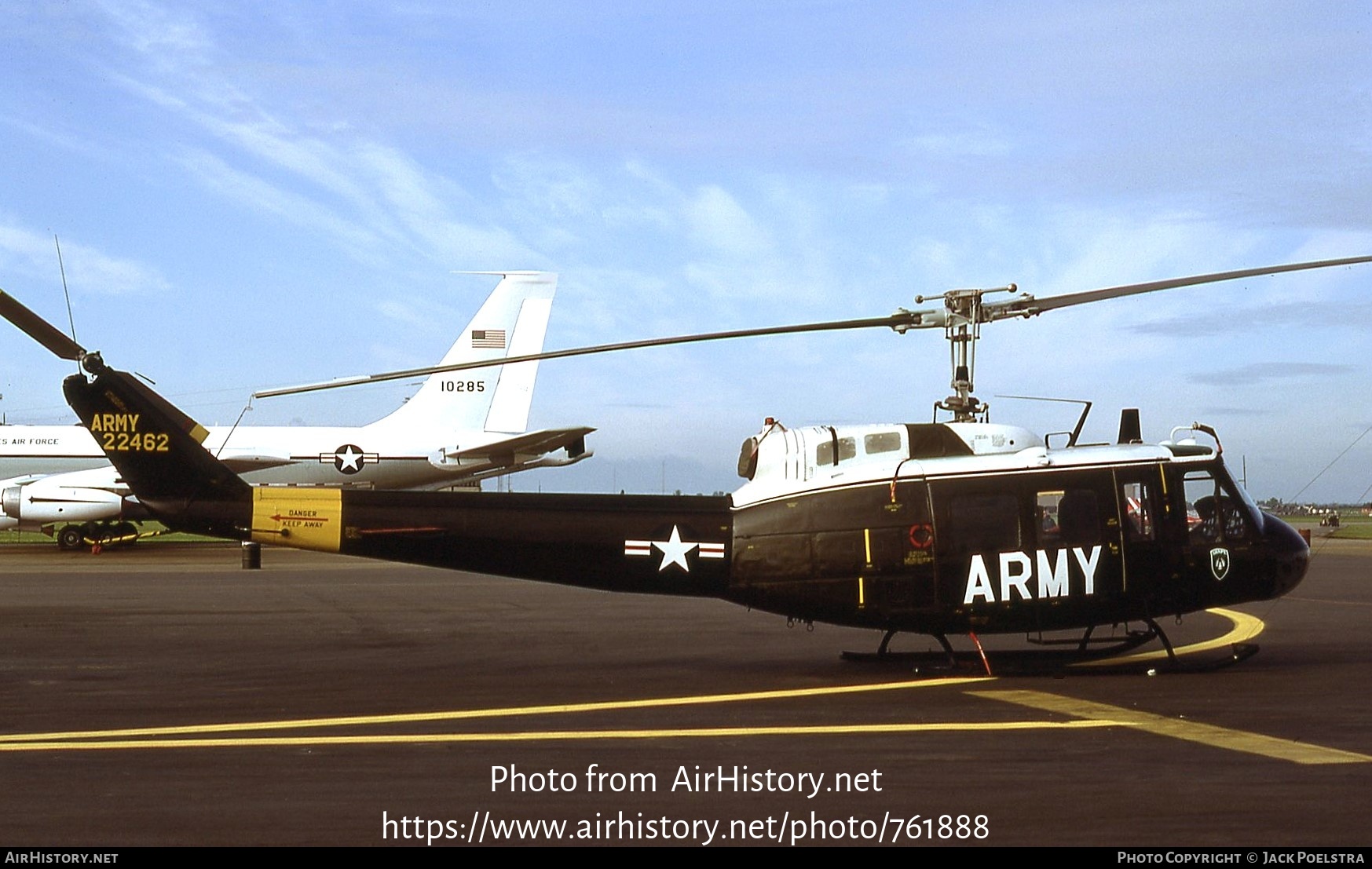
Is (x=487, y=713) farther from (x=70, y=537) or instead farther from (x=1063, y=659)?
(x=70, y=537)

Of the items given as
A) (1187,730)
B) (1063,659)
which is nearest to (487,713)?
(1187,730)

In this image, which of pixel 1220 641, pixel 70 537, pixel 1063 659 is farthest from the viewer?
pixel 70 537

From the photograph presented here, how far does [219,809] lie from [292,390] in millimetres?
5380

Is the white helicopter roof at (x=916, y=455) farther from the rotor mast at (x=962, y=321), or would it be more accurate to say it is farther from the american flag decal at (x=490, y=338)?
the american flag decal at (x=490, y=338)

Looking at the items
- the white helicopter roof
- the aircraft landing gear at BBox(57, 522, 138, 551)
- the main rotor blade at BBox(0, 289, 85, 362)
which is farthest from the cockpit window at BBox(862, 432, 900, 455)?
the aircraft landing gear at BBox(57, 522, 138, 551)

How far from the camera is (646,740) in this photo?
977cm

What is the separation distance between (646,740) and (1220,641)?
34.6 feet

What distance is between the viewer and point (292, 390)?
1203 cm

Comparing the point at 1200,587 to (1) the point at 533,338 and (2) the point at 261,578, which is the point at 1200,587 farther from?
(1) the point at 533,338

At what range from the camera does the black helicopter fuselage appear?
13.1 m

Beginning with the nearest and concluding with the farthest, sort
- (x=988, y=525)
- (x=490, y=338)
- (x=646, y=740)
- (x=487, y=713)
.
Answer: (x=646, y=740), (x=487, y=713), (x=988, y=525), (x=490, y=338)

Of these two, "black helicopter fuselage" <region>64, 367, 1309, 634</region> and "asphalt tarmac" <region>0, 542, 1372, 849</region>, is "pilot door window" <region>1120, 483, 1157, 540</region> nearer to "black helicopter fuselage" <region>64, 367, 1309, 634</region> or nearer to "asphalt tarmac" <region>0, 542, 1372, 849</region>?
"black helicopter fuselage" <region>64, 367, 1309, 634</region>

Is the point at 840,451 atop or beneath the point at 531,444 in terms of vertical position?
beneath

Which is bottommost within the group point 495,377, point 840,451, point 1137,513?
point 1137,513
